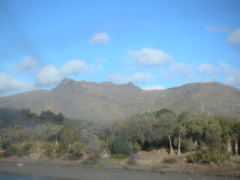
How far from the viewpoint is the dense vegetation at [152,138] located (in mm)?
39875

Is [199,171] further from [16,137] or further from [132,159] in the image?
[16,137]

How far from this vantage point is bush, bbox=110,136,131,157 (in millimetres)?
42938

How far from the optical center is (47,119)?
73.6m

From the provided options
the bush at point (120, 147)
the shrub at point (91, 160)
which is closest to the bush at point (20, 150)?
the shrub at point (91, 160)

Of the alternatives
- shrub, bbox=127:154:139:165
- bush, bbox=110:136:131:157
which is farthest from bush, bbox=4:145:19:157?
shrub, bbox=127:154:139:165

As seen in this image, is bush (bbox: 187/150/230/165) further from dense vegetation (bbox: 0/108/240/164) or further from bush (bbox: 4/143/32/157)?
bush (bbox: 4/143/32/157)

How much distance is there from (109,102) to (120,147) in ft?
190

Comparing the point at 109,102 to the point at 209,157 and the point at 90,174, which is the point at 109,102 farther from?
the point at 209,157

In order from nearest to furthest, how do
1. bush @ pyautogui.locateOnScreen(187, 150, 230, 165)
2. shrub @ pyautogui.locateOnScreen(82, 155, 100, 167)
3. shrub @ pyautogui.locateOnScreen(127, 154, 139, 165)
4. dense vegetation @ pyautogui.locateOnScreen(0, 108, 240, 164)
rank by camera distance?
1. bush @ pyautogui.locateOnScreen(187, 150, 230, 165)
2. shrub @ pyautogui.locateOnScreen(127, 154, 139, 165)
3. dense vegetation @ pyautogui.locateOnScreen(0, 108, 240, 164)
4. shrub @ pyautogui.locateOnScreen(82, 155, 100, 167)

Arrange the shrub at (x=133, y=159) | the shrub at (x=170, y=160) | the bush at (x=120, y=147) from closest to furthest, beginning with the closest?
1. the shrub at (x=170, y=160)
2. the shrub at (x=133, y=159)
3. the bush at (x=120, y=147)

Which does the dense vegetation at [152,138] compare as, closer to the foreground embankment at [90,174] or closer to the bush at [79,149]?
the bush at [79,149]

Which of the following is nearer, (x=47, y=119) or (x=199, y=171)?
(x=199, y=171)

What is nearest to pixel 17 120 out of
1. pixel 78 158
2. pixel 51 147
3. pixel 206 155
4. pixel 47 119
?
pixel 47 119

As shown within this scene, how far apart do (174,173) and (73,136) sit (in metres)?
23.9
